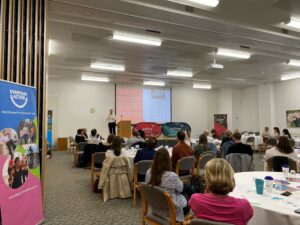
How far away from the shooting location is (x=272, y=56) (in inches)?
331

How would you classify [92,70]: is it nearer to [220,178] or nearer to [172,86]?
[172,86]

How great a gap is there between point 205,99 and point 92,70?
873 centimetres

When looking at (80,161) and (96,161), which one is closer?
(96,161)

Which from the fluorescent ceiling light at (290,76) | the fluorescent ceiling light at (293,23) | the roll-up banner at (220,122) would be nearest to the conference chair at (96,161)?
the fluorescent ceiling light at (293,23)

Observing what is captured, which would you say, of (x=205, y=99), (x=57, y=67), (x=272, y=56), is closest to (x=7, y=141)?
(x=57, y=67)

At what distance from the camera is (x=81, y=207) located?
411cm

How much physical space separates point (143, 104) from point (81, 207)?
411 inches

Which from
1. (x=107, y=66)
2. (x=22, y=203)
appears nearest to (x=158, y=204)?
(x=22, y=203)

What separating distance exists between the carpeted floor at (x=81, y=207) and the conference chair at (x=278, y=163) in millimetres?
2269

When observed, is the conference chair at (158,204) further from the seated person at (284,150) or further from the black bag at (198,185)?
the seated person at (284,150)

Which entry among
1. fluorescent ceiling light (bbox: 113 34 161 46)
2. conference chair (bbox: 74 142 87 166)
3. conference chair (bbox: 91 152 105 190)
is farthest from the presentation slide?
conference chair (bbox: 91 152 105 190)

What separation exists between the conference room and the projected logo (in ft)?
0.83

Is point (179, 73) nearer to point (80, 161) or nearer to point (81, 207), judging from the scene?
point (80, 161)

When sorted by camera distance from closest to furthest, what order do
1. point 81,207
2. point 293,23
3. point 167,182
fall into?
point 167,182
point 81,207
point 293,23
